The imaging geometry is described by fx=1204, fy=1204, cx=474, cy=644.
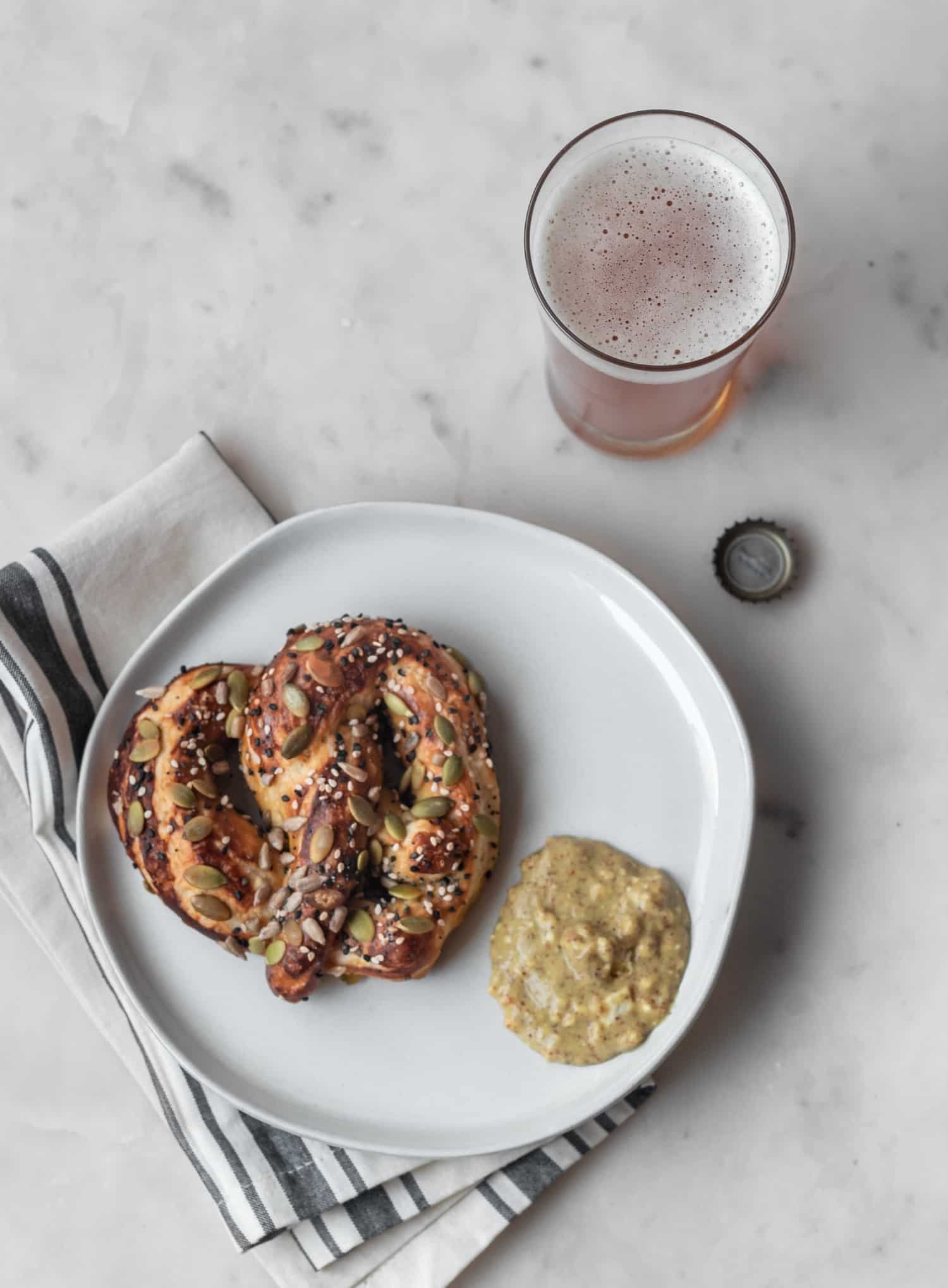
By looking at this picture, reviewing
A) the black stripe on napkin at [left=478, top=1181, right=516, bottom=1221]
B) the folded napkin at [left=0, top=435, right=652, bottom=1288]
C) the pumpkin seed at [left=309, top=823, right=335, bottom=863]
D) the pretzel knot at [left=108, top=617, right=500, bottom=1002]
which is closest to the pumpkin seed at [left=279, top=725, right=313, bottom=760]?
the pretzel knot at [left=108, top=617, right=500, bottom=1002]

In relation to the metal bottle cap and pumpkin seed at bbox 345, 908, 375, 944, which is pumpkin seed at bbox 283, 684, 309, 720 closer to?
pumpkin seed at bbox 345, 908, 375, 944

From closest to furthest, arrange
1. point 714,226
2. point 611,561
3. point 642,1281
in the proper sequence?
point 714,226, point 611,561, point 642,1281

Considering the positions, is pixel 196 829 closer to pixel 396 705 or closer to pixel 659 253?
pixel 396 705

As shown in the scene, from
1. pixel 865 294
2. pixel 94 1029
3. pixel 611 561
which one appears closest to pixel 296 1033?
pixel 94 1029

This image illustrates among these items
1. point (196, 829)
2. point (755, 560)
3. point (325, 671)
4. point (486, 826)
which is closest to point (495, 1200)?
point (486, 826)

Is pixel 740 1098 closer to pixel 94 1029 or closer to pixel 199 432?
pixel 94 1029

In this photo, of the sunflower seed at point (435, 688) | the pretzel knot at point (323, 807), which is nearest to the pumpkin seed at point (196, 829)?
the pretzel knot at point (323, 807)
